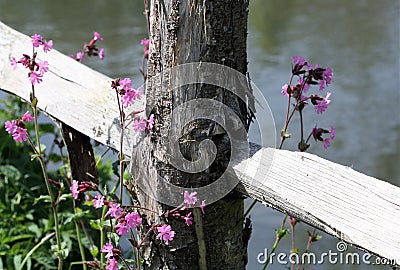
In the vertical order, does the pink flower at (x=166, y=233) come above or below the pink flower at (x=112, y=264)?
above

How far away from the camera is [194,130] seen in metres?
1.84

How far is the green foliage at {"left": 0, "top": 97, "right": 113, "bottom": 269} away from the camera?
295 cm

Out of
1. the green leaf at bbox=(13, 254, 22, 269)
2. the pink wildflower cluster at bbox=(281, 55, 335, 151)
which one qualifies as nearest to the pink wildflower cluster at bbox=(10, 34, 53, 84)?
the pink wildflower cluster at bbox=(281, 55, 335, 151)

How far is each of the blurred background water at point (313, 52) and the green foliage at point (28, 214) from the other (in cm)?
89

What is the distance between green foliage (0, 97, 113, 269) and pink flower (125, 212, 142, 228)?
102cm

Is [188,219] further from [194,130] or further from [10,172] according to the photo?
[10,172]

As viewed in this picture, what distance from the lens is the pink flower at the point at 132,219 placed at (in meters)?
1.81

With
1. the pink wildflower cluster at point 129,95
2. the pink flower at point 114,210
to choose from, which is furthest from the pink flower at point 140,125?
the pink flower at point 114,210

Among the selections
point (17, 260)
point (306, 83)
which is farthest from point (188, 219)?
point (17, 260)

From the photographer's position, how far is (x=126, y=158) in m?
2.12

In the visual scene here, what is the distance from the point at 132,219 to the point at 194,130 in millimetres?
271

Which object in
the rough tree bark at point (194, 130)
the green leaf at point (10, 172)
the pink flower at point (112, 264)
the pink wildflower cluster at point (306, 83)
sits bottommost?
the pink flower at point (112, 264)

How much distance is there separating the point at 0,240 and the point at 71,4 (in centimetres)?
663

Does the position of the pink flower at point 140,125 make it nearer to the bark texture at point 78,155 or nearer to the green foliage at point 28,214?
the bark texture at point 78,155
